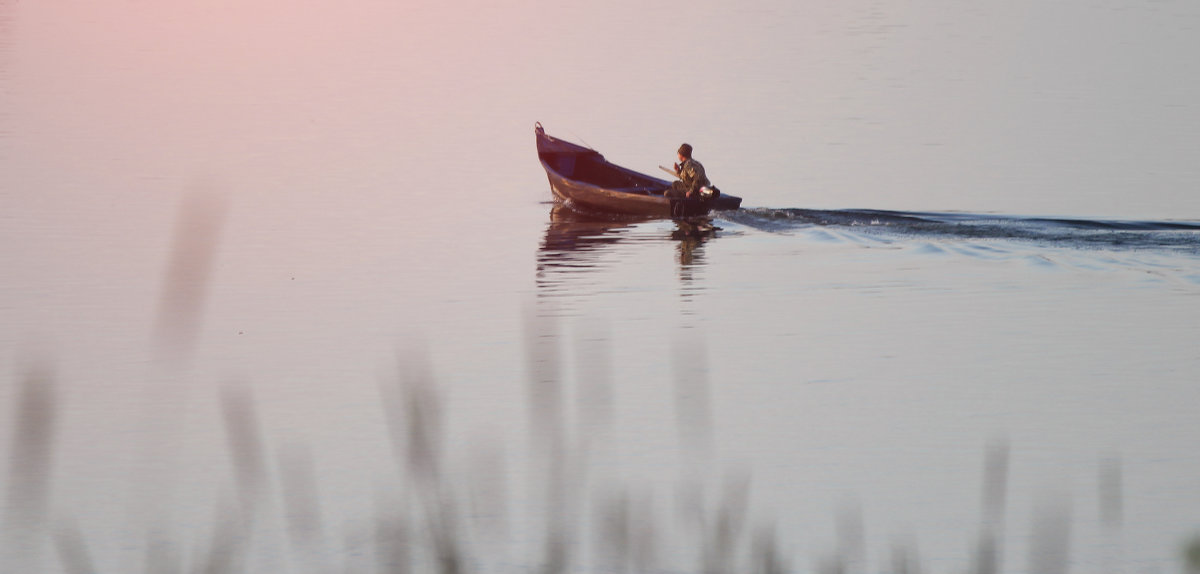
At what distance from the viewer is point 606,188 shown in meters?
23.0

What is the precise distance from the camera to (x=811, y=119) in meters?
31.2

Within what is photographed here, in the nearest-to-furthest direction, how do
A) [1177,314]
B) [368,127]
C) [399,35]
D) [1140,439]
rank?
[1140,439] < [1177,314] < [368,127] < [399,35]

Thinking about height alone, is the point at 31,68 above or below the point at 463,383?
above

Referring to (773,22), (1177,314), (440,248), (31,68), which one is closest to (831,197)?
(440,248)

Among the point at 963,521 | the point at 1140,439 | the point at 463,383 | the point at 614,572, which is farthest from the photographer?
the point at 463,383

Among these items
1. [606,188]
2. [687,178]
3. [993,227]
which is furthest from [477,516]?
[606,188]

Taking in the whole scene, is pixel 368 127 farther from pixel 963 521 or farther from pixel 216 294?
pixel 963 521

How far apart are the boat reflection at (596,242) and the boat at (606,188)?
0.51 ft

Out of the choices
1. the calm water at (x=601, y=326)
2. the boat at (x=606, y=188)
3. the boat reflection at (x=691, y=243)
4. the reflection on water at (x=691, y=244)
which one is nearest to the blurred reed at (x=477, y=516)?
the calm water at (x=601, y=326)

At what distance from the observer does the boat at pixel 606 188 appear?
2127 centimetres

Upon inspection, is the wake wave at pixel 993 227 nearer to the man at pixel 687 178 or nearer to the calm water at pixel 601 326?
the calm water at pixel 601 326

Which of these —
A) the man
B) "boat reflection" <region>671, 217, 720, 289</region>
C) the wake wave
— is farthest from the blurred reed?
the man

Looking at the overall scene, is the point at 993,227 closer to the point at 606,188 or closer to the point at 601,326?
the point at 606,188

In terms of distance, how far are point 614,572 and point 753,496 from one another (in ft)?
7.20
